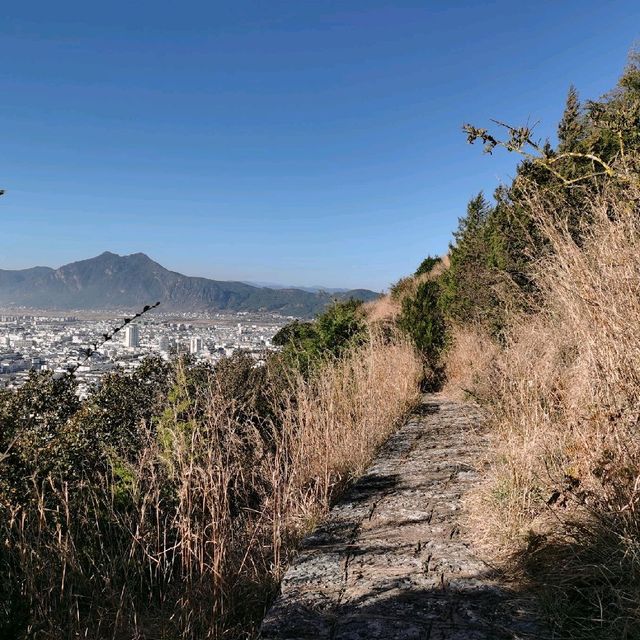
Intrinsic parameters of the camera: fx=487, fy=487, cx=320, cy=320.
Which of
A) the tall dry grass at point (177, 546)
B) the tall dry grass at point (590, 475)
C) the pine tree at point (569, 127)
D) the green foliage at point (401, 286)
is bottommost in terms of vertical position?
the tall dry grass at point (177, 546)

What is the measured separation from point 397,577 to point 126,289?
9334 centimetres

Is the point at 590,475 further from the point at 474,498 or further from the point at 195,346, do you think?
the point at 195,346

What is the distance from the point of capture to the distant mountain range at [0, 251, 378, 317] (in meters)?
53.3

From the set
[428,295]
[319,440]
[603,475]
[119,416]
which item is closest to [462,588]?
[603,475]

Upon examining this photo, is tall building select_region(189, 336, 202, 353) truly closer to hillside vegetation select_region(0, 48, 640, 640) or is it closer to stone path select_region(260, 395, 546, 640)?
hillside vegetation select_region(0, 48, 640, 640)

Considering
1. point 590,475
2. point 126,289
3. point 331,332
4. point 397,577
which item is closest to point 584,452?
point 590,475

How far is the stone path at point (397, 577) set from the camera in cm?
173

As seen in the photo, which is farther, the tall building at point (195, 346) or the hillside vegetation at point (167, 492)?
the tall building at point (195, 346)

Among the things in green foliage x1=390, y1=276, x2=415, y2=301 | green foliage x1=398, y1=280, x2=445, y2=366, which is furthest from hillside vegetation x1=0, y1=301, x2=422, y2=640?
green foliage x1=390, y1=276, x2=415, y2=301

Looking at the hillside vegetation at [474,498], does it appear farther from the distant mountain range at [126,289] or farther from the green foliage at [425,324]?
the distant mountain range at [126,289]

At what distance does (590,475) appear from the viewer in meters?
2.01

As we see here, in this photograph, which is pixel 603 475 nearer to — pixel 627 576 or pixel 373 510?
pixel 627 576

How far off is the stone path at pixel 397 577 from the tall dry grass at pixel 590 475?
0.64 feet

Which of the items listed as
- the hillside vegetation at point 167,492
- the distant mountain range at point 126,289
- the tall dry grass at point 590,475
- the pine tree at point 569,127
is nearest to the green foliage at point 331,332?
the hillside vegetation at point 167,492
